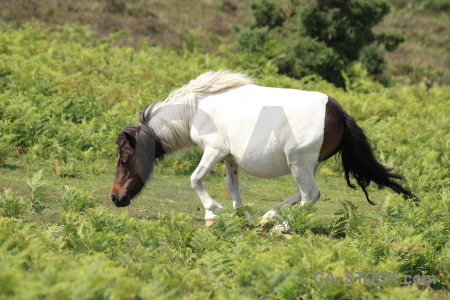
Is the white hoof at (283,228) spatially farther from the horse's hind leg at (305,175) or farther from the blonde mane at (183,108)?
the blonde mane at (183,108)

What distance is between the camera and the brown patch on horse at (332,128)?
26.1 feet

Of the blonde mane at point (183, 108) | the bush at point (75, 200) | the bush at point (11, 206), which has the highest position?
the blonde mane at point (183, 108)

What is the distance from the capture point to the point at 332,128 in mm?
7996

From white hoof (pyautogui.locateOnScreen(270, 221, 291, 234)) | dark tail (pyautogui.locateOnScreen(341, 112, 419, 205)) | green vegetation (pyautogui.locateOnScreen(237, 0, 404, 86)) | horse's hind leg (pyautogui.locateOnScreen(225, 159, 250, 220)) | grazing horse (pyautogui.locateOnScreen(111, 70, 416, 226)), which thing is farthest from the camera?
green vegetation (pyautogui.locateOnScreen(237, 0, 404, 86))

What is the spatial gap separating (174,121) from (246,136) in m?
1.09

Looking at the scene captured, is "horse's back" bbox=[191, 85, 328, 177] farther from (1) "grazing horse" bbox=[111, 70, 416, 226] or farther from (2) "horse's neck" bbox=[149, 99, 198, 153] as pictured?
(2) "horse's neck" bbox=[149, 99, 198, 153]

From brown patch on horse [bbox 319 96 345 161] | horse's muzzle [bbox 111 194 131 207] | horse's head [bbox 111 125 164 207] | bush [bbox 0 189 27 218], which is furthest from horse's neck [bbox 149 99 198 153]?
bush [bbox 0 189 27 218]

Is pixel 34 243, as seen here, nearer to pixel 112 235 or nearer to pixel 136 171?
pixel 112 235

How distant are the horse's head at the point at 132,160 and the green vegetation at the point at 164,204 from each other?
37cm

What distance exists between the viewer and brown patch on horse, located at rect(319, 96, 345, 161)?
7.96 metres

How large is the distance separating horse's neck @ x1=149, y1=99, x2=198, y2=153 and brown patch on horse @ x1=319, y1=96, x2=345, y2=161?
71.3 inches

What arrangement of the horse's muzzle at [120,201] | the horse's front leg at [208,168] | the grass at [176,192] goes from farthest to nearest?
the grass at [176,192] < the horse's muzzle at [120,201] < the horse's front leg at [208,168]

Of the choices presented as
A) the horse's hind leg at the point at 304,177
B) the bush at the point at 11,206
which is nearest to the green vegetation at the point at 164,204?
the bush at the point at 11,206

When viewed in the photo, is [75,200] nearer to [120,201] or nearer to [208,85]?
[120,201]
